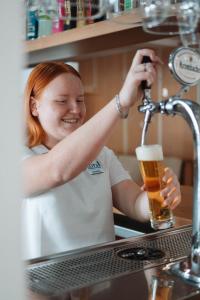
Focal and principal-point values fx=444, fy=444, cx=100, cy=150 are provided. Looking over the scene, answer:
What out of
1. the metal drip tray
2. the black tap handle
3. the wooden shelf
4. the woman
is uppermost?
the wooden shelf

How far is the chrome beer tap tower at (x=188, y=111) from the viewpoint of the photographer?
28.1 inches

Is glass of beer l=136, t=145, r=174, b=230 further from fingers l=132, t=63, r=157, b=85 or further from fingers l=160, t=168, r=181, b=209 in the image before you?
fingers l=132, t=63, r=157, b=85

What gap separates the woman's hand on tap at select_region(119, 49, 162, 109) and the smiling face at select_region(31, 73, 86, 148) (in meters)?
0.33

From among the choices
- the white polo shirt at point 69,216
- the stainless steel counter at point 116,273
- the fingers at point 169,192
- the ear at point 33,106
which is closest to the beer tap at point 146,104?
the fingers at point 169,192

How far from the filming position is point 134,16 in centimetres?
127

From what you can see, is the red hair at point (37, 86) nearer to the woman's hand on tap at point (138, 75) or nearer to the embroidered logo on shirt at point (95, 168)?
the embroidered logo on shirt at point (95, 168)

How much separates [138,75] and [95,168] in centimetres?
44

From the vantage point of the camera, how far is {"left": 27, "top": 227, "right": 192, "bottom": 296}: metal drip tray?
71 cm

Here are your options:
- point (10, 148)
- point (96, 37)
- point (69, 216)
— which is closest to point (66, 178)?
point (69, 216)

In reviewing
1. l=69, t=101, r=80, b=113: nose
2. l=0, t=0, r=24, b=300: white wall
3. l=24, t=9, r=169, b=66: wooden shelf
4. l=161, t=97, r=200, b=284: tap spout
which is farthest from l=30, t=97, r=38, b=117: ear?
l=0, t=0, r=24, b=300: white wall

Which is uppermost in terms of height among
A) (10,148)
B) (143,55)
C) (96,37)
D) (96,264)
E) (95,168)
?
(96,37)

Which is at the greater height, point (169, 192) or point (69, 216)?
point (169, 192)

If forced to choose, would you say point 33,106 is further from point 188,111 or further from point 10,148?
point 10,148

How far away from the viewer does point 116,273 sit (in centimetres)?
75
